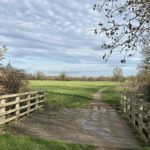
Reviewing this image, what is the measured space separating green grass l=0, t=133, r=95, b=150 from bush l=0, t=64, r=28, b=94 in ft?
26.4

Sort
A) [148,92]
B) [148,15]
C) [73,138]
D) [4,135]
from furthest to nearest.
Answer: [148,92]
[73,138]
[4,135]
[148,15]

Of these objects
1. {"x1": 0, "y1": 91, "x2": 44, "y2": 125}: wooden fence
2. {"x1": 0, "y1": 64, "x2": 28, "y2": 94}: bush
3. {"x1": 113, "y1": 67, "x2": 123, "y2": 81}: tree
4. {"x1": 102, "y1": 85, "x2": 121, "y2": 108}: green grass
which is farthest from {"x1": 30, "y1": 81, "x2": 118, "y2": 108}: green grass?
{"x1": 113, "y1": 67, "x2": 123, "y2": 81}: tree

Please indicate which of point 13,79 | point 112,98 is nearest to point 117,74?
point 112,98

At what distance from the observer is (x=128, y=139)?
1484 centimetres

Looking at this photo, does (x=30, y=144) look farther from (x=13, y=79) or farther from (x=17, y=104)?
(x=13, y=79)

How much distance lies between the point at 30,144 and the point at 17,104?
6615 millimetres

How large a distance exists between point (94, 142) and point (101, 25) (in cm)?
392

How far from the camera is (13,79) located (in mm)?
21375

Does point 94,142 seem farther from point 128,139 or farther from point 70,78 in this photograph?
point 70,78

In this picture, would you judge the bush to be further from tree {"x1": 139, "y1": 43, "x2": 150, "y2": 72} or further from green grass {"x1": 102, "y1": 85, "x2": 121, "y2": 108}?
green grass {"x1": 102, "y1": 85, "x2": 121, "y2": 108}

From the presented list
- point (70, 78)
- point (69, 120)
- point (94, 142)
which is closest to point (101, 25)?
point (94, 142)

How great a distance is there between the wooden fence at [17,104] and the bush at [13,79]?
67 cm

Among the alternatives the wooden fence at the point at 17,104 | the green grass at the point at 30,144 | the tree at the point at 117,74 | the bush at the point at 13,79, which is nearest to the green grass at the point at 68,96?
the wooden fence at the point at 17,104

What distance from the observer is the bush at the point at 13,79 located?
68.7ft
